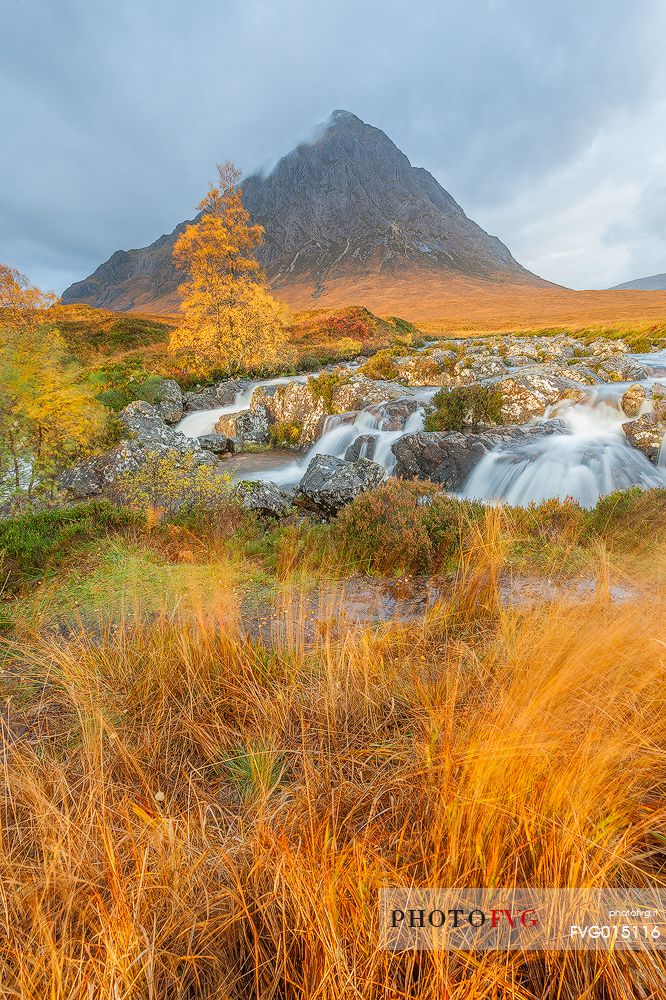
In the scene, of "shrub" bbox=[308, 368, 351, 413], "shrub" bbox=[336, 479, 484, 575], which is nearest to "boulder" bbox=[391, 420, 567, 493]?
"shrub" bbox=[336, 479, 484, 575]

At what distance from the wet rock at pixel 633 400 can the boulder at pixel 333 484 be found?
7.83 m

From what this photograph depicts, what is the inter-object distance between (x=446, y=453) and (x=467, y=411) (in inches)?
105

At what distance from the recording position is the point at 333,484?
8.49 metres

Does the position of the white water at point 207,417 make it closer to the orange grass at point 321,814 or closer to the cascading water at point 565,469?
the cascading water at point 565,469

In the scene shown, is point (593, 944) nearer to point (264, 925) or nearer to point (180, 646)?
point (264, 925)

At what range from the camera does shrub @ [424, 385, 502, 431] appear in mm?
12227

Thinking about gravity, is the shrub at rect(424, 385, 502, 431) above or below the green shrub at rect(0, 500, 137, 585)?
above

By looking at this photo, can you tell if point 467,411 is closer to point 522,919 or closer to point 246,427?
point 246,427

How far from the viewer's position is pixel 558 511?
20.5ft

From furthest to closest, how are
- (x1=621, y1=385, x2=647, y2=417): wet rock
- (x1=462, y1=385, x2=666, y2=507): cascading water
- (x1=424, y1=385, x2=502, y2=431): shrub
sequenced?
1. (x1=424, y1=385, x2=502, y2=431): shrub
2. (x1=621, y1=385, x2=647, y2=417): wet rock
3. (x1=462, y1=385, x2=666, y2=507): cascading water

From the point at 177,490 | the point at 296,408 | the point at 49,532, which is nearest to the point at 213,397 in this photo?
the point at 296,408

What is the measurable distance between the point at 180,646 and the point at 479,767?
2125mm

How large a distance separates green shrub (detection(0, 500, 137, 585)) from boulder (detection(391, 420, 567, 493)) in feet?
21.1

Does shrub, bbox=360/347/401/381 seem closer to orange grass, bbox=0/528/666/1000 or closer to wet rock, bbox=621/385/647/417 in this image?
wet rock, bbox=621/385/647/417
